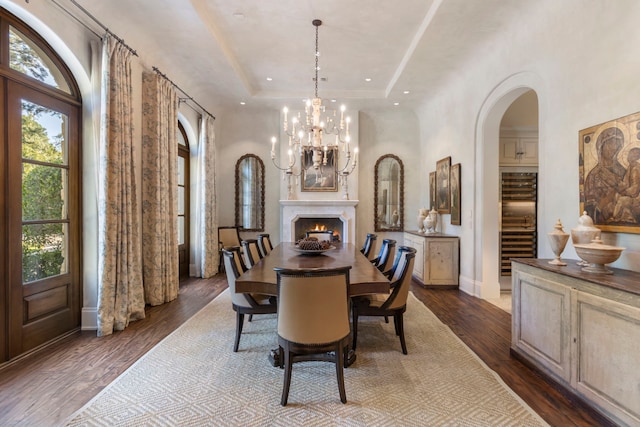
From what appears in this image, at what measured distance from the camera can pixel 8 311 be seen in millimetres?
2566

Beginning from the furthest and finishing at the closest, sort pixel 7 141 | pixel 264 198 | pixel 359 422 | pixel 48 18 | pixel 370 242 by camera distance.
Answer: pixel 264 198 → pixel 370 242 → pixel 48 18 → pixel 7 141 → pixel 359 422

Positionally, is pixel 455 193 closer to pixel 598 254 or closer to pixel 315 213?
pixel 315 213

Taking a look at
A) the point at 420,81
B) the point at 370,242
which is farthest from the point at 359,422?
the point at 420,81

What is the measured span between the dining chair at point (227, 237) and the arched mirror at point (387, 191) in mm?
3202

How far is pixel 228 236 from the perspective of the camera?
6734 mm

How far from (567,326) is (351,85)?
17.1ft

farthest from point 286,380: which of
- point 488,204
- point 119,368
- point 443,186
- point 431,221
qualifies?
point 443,186

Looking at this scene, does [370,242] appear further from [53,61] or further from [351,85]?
[53,61]

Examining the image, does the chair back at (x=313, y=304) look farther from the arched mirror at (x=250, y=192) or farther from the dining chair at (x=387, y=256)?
the arched mirror at (x=250, y=192)

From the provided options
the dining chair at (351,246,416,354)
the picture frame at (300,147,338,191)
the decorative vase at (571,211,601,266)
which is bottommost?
the dining chair at (351,246,416,354)

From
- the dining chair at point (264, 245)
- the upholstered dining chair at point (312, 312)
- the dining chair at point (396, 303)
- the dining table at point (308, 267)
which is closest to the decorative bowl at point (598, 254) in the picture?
the dining chair at point (396, 303)

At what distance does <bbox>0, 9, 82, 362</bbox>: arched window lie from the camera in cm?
255

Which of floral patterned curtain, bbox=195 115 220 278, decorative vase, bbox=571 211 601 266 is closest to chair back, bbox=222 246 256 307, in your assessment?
decorative vase, bbox=571 211 601 266

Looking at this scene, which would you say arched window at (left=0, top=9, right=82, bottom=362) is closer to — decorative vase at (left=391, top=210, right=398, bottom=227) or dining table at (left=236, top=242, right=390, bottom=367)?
dining table at (left=236, top=242, right=390, bottom=367)
